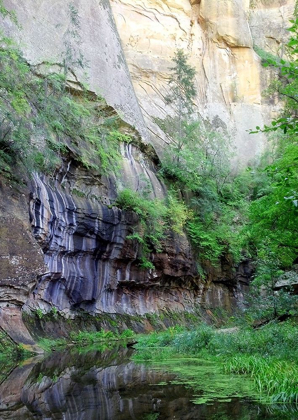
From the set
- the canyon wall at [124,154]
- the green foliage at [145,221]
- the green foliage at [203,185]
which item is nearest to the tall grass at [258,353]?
the canyon wall at [124,154]

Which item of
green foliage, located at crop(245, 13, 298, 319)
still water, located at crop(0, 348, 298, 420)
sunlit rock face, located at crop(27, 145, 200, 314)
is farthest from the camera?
sunlit rock face, located at crop(27, 145, 200, 314)

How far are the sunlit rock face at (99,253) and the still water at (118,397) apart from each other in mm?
7926

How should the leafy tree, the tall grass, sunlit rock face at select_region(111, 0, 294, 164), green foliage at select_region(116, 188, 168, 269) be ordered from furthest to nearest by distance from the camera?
sunlit rock face at select_region(111, 0, 294, 164)
the leafy tree
green foliage at select_region(116, 188, 168, 269)
the tall grass

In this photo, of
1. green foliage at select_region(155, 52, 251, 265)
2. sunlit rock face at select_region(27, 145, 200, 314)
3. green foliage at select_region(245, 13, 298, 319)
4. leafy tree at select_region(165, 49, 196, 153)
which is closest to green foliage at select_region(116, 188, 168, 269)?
sunlit rock face at select_region(27, 145, 200, 314)

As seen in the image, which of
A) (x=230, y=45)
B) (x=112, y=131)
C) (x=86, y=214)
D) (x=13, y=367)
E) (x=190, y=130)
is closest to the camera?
(x=13, y=367)

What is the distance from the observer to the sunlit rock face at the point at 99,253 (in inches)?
747

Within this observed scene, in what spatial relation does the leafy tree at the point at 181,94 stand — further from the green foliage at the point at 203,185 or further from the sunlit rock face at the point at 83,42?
the sunlit rock face at the point at 83,42

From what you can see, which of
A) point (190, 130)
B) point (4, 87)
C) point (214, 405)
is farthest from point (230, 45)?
point (214, 405)

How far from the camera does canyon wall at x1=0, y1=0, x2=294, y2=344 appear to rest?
17.7m

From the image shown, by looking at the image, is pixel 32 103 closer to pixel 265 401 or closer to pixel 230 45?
pixel 265 401

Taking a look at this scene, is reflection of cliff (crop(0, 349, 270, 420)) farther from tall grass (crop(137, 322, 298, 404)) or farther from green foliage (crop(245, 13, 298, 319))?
green foliage (crop(245, 13, 298, 319))

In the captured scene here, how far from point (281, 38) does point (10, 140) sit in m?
39.6

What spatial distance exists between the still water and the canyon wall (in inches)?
237

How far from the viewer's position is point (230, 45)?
43969 mm
